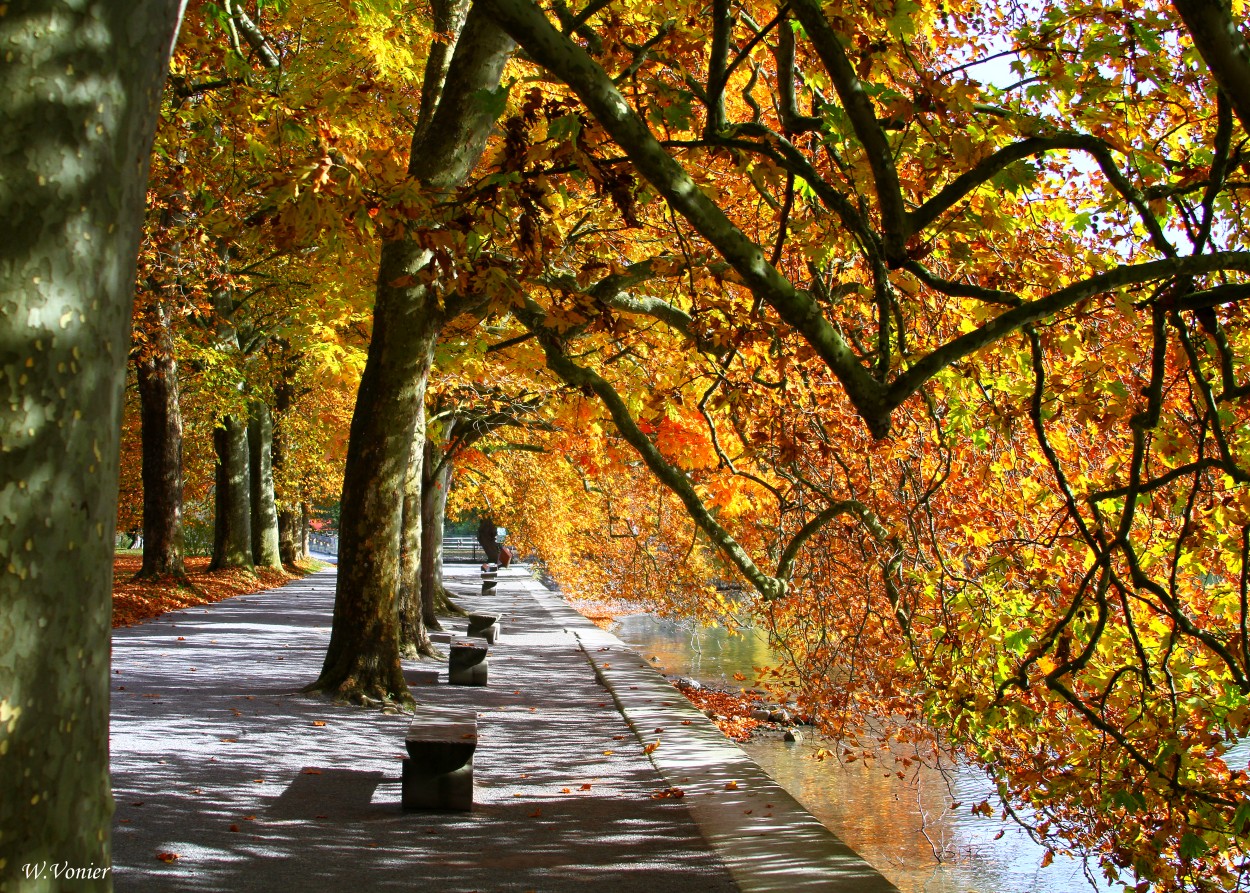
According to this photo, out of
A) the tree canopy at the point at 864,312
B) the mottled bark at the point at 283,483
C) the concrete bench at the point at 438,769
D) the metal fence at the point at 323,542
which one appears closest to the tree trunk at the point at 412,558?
the tree canopy at the point at 864,312

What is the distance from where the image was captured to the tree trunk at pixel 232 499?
88.4 ft

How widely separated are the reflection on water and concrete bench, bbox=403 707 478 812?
12.2 feet

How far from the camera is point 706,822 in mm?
6703

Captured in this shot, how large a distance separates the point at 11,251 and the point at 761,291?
2646mm

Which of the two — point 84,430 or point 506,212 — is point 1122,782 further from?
point 84,430

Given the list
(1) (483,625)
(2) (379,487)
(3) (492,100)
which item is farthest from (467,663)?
(3) (492,100)

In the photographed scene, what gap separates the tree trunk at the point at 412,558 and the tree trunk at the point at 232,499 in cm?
1298

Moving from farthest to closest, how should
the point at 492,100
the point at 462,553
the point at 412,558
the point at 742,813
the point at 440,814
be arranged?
the point at 462,553
the point at 412,558
the point at 440,814
the point at 742,813
the point at 492,100

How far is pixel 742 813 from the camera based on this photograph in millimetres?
6746

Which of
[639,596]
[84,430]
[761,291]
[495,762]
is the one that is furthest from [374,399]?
[639,596]

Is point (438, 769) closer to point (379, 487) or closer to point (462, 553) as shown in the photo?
point (379, 487)

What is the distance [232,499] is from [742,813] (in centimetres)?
2279

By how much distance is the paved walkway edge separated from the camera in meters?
5.36

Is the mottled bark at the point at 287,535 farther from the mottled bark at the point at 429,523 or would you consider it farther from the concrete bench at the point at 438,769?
the concrete bench at the point at 438,769
